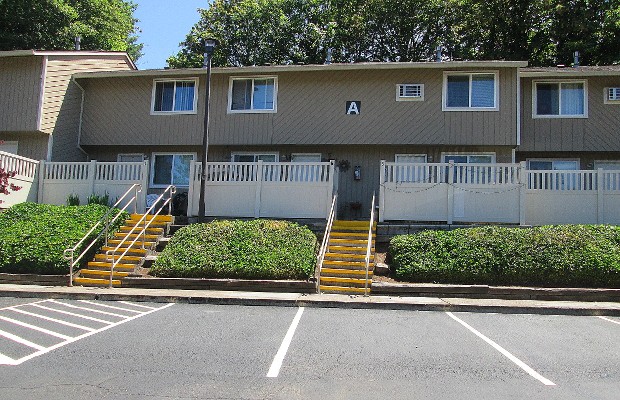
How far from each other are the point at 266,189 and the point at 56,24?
1998 cm

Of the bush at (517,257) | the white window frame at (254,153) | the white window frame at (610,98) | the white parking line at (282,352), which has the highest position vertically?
the white window frame at (610,98)

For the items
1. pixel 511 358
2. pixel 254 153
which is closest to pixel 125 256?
pixel 254 153

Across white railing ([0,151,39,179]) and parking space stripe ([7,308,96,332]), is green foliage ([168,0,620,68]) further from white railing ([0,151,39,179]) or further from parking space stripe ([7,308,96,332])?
parking space stripe ([7,308,96,332])

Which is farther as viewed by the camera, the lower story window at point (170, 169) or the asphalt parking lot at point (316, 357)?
the lower story window at point (170, 169)

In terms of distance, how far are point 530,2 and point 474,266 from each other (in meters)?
23.4

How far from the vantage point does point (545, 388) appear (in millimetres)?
5309

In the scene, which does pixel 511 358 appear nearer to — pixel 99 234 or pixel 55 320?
pixel 55 320

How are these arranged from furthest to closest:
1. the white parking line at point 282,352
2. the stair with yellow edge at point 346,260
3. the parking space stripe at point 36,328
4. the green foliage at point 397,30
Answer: the green foliage at point 397,30, the stair with yellow edge at point 346,260, the parking space stripe at point 36,328, the white parking line at point 282,352

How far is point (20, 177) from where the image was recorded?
16.1 m

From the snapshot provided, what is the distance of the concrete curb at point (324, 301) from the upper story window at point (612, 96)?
959 centimetres

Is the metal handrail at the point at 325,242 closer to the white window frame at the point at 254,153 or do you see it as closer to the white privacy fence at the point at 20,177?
the white window frame at the point at 254,153

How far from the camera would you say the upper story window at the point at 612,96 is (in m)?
17.4

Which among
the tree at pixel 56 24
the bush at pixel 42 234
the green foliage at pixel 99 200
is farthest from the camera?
the tree at pixel 56 24

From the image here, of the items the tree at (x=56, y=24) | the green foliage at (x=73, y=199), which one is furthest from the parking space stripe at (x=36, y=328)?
the tree at (x=56, y=24)
